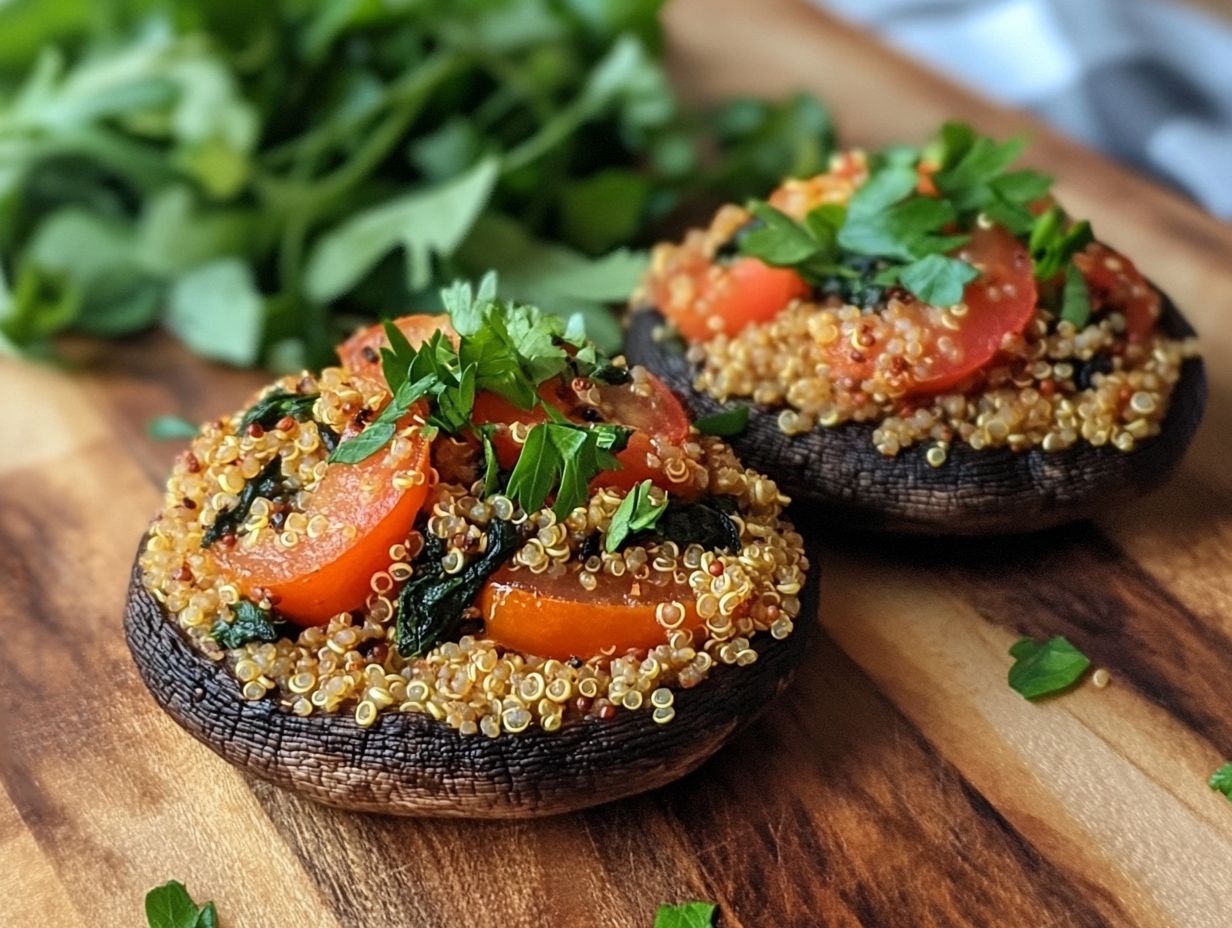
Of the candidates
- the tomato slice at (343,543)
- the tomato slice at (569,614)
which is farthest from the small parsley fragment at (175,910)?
the tomato slice at (569,614)

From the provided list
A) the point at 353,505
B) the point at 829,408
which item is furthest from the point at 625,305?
the point at 353,505

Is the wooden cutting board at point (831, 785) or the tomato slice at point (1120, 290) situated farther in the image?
the tomato slice at point (1120, 290)

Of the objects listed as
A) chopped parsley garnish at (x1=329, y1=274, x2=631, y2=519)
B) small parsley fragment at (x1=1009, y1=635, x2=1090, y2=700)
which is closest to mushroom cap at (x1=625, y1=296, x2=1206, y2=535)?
small parsley fragment at (x1=1009, y1=635, x2=1090, y2=700)

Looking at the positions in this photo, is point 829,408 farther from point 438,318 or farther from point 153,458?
point 153,458

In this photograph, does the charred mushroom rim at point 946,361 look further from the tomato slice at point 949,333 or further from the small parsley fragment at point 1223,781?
the small parsley fragment at point 1223,781

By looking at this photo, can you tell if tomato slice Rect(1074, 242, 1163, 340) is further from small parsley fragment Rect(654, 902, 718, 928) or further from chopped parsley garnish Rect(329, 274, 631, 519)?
small parsley fragment Rect(654, 902, 718, 928)

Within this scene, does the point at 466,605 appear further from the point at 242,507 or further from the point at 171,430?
the point at 171,430
